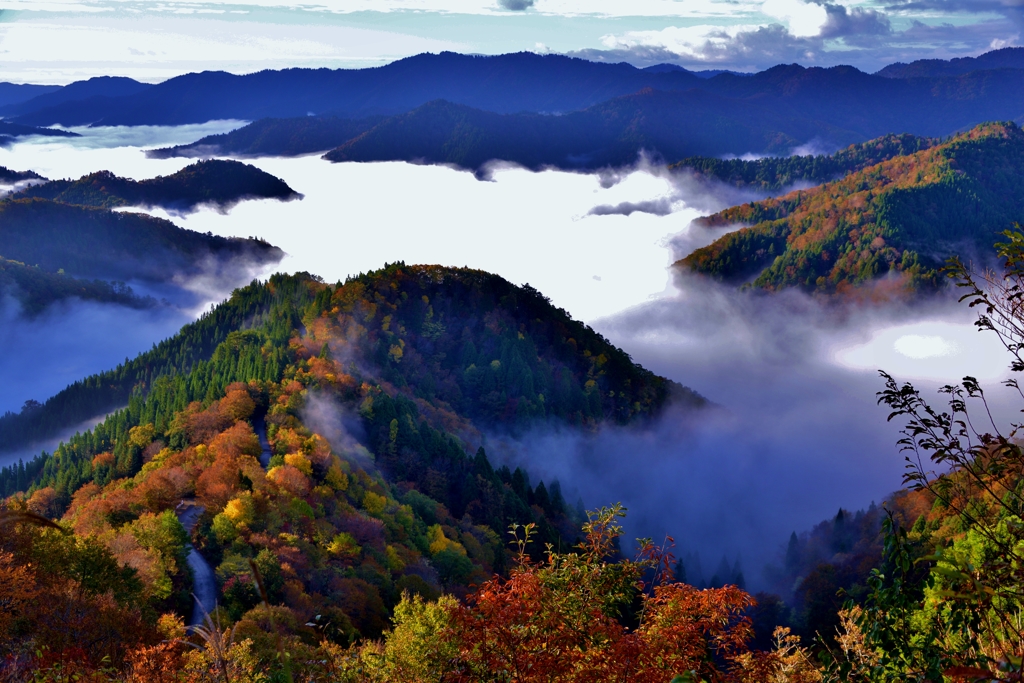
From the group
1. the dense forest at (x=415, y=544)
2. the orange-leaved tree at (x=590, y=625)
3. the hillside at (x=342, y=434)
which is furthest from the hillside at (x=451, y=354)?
the orange-leaved tree at (x=590, y=625)

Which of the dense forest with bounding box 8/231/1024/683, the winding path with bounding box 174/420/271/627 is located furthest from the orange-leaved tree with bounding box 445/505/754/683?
the winding path with bounding box 174/420/271/627

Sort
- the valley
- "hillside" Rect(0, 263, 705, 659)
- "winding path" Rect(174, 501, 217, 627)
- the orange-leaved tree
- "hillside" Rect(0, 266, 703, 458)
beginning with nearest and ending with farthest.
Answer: the valley → the orange-leaved tree → "winding path" Rect(174, 501, 217, 627) → "hillside" Rect(0, 263, 705, 659) → "hillside" Rect(0, 266, 703, 458)

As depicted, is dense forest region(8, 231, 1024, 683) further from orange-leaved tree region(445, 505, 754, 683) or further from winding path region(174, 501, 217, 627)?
winding path region(174, 501, 217, 627)

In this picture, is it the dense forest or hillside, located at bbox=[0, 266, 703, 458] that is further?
hillside, located at bbox=[0, 266, 703, 458]

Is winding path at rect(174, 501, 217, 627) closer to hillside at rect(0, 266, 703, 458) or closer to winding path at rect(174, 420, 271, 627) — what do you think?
winding path at rect(174, 420, 271, 627)

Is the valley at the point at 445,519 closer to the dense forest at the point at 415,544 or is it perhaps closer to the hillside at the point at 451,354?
the dense forest at the point at 415,544

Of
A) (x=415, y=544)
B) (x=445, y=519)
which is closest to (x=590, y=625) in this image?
(x=415, y=544)

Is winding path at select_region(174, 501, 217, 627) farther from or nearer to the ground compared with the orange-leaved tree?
nearer to the ground

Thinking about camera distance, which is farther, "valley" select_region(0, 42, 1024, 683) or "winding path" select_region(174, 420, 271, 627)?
"winding path" select_region(174, 420, 271, 627)

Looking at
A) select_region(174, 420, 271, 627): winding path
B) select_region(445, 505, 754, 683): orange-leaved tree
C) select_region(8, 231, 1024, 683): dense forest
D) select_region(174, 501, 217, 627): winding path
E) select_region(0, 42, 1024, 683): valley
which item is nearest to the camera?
select_region(8, 231, 1024, 683): dense forest

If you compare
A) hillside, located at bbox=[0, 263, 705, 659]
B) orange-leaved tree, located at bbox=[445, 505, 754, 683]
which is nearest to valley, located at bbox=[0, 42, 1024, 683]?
orange-leaved tree, located at bbox=[445, 505, 754, 683]

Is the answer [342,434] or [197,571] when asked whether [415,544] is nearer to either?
[342,434]
